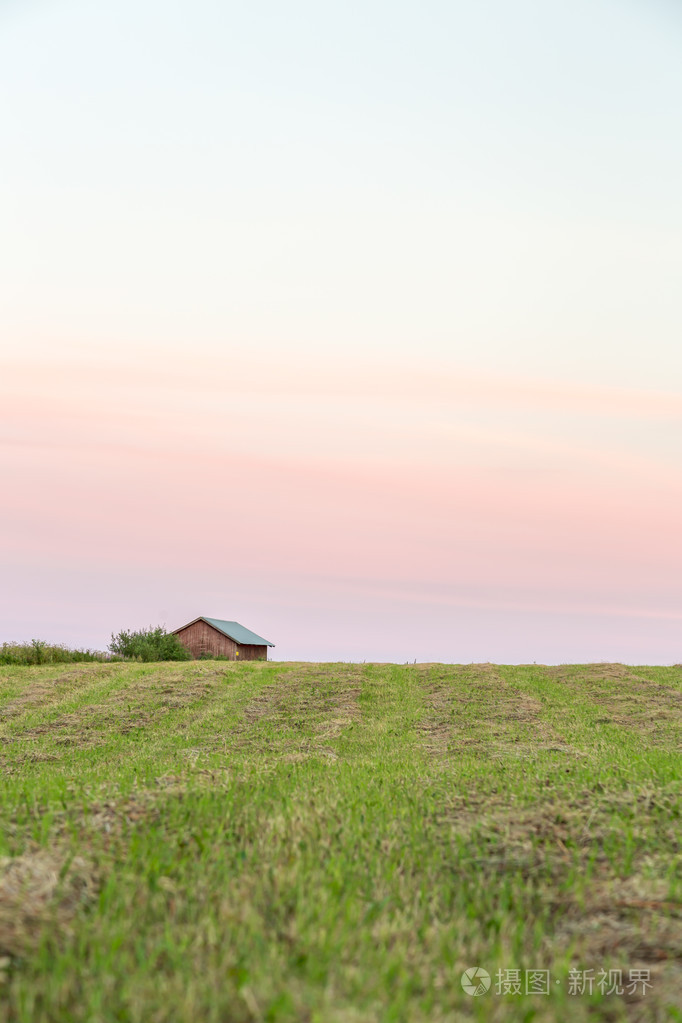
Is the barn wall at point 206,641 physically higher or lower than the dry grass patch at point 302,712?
higher

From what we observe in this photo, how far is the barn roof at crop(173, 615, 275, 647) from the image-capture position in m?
59.1

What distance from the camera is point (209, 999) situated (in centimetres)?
365

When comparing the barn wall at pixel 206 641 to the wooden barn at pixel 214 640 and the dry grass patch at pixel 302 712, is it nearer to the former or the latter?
the wooden barn at pixel 214 640

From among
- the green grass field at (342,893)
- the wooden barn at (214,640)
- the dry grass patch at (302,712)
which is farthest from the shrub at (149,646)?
the green grass field at (342,893)

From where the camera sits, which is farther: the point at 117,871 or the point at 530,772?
the point at 530,772

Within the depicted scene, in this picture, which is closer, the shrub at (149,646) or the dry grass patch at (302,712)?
the dry grass patch at (302,712)

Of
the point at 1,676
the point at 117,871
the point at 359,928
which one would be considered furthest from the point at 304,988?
the point at 1,676

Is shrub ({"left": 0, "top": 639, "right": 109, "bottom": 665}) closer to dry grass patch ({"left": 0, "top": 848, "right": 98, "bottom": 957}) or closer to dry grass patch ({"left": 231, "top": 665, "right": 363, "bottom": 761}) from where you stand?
dry grass patch ({"left": 231, "top": 665, "right": 363, "bottom": 761})

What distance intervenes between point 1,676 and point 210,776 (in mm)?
26546

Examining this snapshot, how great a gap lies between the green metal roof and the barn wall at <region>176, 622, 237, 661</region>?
1.21 feet

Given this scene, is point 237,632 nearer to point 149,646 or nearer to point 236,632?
point 236,632

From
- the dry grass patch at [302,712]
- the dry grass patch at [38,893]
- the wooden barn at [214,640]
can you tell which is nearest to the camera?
the dry grass patch at [38,893]

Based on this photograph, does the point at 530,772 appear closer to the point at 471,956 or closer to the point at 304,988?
the point at 471,956

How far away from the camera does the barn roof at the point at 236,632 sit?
194 ft
